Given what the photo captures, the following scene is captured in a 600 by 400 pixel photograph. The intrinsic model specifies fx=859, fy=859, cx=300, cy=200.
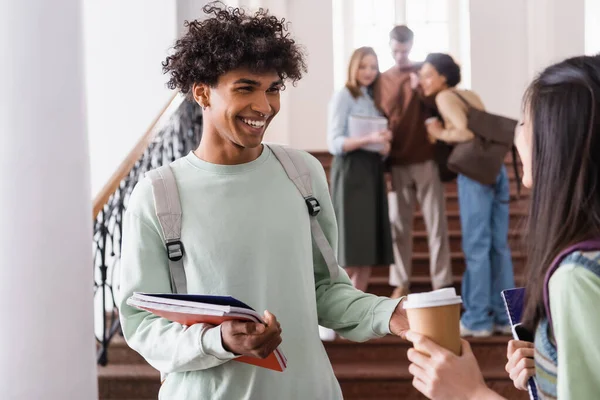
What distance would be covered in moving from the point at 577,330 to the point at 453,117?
13.6ft

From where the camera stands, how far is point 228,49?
6.93 feet

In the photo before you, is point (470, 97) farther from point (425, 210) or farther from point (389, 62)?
point (389, 62)

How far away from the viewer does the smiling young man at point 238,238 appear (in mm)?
2045

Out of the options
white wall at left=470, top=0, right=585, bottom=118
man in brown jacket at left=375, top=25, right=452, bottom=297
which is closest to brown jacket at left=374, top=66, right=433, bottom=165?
man in brown jacket at left=375, top=25, right=452, bottom=297

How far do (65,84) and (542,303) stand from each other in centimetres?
221

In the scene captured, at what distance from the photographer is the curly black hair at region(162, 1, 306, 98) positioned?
2.12 m

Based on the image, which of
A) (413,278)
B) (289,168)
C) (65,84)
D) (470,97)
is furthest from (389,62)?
(289,168)

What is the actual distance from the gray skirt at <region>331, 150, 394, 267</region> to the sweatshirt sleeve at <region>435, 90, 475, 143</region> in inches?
18.6

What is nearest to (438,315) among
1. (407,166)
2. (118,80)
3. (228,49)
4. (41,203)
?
(228,49)

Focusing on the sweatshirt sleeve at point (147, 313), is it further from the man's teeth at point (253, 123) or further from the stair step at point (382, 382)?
the stair step at point (382, 382)

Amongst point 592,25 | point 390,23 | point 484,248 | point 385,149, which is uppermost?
point 390,23

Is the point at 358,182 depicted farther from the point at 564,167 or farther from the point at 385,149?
the point at 564,167

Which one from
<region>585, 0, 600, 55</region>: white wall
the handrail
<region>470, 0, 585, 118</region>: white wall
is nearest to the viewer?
the handrail

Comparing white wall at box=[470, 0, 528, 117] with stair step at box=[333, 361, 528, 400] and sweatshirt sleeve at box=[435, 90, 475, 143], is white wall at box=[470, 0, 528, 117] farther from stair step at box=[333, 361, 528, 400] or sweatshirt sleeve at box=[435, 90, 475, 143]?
stair step at box=[333, 361, 528, 400]
